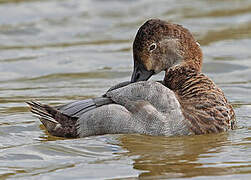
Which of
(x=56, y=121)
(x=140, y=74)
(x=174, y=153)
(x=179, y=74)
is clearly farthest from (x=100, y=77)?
(x=174, y=153)

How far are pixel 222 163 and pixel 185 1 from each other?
11378mm

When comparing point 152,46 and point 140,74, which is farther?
point 140,74

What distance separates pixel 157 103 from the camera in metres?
7.36

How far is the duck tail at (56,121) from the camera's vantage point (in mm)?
7801

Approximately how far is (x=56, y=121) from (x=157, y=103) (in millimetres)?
1222

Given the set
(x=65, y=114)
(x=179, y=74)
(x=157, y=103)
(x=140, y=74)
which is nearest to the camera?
(x=157, y=103)

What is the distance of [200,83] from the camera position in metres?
7.89

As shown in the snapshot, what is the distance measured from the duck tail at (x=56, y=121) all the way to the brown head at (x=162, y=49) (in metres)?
0.96

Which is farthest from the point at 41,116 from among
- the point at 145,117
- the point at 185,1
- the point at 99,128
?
the point at 185,1

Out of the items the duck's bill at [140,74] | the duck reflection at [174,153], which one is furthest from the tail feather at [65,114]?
the duck's bill at [140,74]

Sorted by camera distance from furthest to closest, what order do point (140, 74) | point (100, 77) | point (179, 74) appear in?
point (100, 77) < point (140, 74) < point (179, 74)

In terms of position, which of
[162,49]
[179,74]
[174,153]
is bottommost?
[174,153]

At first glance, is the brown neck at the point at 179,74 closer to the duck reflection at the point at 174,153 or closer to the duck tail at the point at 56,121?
the duck reflection at the point at 174,153

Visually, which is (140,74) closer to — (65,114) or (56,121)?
(65,114)
